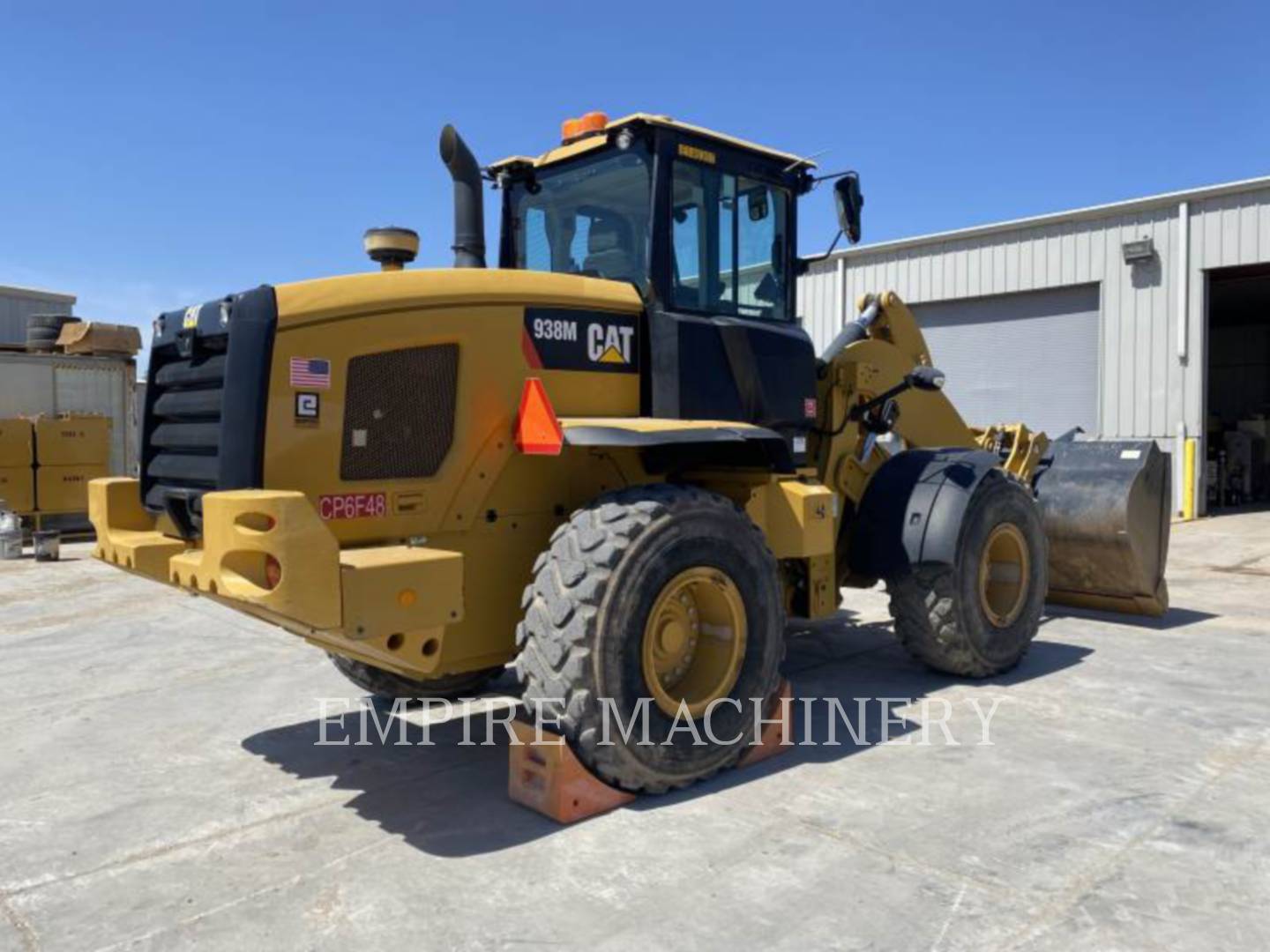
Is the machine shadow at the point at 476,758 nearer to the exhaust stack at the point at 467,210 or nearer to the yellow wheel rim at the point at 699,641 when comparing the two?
the yellow wheel rim at the point at 699,641

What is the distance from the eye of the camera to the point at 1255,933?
10.0ft

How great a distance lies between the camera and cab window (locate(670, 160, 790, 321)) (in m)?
5.11

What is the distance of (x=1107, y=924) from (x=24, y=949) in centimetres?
327

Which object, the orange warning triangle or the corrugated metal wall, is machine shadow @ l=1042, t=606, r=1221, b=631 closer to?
the orange warning triangle

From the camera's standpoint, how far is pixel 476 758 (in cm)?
480

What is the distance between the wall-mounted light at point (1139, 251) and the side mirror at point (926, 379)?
1251 centimetres

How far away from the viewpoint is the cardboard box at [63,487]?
14844 mm

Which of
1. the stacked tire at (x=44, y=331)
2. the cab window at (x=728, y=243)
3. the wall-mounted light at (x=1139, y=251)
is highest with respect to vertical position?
the wall-mounted light at (x=1139, y=251)

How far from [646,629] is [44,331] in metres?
17.2

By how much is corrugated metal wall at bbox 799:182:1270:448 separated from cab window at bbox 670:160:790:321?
13440 mm

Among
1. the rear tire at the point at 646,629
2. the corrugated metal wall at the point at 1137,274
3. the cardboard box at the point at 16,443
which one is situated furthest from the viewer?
the corrugated metal wall at the point at 1137,274

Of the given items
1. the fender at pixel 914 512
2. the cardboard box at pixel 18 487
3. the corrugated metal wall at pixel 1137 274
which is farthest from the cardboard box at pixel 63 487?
the corrugated metal wall at pixel 1137 274

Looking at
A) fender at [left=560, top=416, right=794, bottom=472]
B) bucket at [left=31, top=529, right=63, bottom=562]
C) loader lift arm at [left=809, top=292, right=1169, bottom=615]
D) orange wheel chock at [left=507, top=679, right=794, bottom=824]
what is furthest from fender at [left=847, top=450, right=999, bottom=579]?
bucket at [left=31, top=529, right=63, bottom=562]

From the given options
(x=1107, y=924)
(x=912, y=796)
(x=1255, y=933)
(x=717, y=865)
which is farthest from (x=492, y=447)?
(x=1255, y=933)
